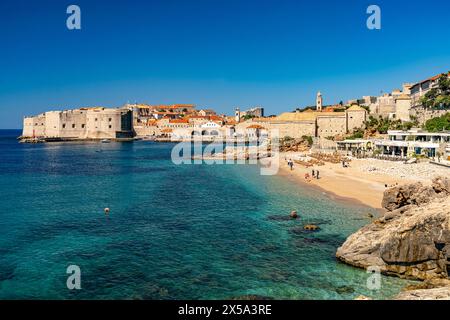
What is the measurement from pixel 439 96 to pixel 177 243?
135ft

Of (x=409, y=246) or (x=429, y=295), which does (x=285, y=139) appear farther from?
(x=429, y=295)

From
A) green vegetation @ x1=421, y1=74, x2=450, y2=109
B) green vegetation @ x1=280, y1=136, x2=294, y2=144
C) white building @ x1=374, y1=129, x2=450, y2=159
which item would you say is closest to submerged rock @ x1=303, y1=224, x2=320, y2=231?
white building @ x1=374, y1=129, x2=450, y2=159

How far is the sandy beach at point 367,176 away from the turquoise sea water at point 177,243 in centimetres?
173

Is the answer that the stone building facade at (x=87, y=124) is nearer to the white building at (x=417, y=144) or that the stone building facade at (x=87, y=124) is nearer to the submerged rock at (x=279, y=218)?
the white building at (x=417, y=144)

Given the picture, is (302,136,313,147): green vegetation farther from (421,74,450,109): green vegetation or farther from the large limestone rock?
the large limestone rock

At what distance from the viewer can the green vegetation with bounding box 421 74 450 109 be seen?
42812 millimetres

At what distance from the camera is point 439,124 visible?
3891 centimetres

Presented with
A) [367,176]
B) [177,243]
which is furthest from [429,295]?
[367,176]

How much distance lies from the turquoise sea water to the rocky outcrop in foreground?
52 cm

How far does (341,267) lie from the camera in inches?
430

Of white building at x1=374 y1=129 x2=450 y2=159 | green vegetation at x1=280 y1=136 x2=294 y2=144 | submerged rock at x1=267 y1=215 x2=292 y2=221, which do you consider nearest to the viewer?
submerged rock at x1=267 y1=215 x2=292 y2=221

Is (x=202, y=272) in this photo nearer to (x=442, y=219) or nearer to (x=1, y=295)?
(x=1, y=295)

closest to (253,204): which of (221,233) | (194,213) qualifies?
(194,213)

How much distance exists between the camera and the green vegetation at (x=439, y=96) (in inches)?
1686
